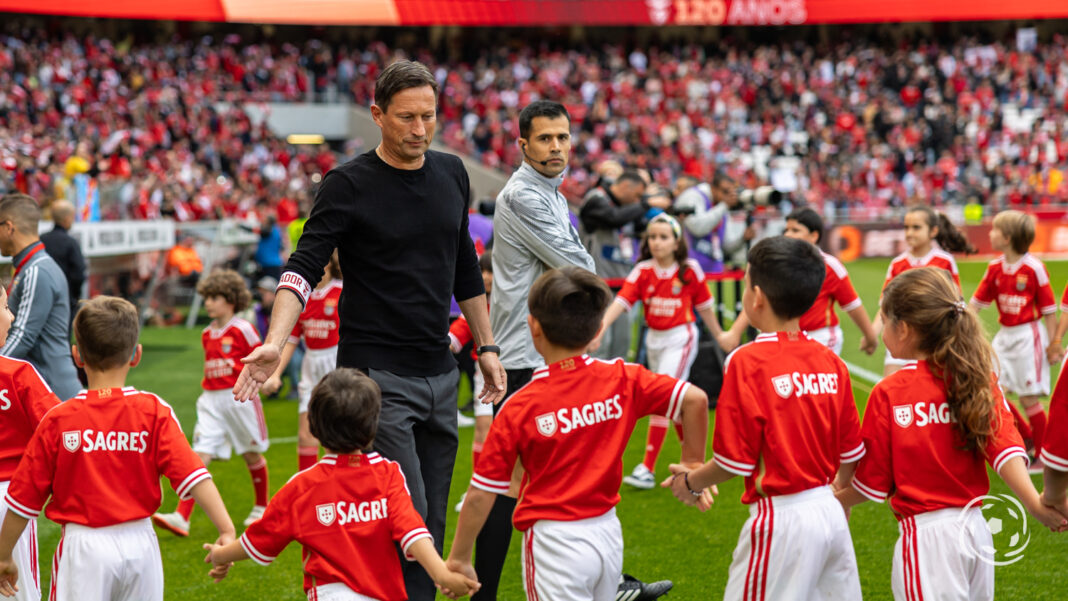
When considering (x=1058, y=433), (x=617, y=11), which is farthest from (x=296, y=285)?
(x=617, y=11)

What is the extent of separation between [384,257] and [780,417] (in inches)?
57.1

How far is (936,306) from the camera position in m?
3.50

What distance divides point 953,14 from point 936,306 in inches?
1467

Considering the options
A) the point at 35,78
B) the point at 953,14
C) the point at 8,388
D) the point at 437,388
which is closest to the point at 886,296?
the point at 437,388

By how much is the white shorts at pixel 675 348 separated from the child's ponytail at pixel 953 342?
415cm

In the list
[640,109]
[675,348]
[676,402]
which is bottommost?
[675,348]

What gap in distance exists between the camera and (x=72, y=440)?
3.51 m

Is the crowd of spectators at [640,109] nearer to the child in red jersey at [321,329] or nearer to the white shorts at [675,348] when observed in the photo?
the child in red jersey at [321,329]

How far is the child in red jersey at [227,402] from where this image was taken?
6613 mm

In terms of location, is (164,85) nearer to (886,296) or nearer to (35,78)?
(35,78)

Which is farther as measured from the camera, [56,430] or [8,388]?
[8,388]

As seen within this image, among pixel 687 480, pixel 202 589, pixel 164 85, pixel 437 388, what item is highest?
pixel 164 85

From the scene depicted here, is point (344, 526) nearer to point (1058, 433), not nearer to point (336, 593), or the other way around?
point (336, 593)

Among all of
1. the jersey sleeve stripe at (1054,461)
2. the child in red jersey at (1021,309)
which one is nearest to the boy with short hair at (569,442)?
the jersey sleeve stripe at (1054,461)
